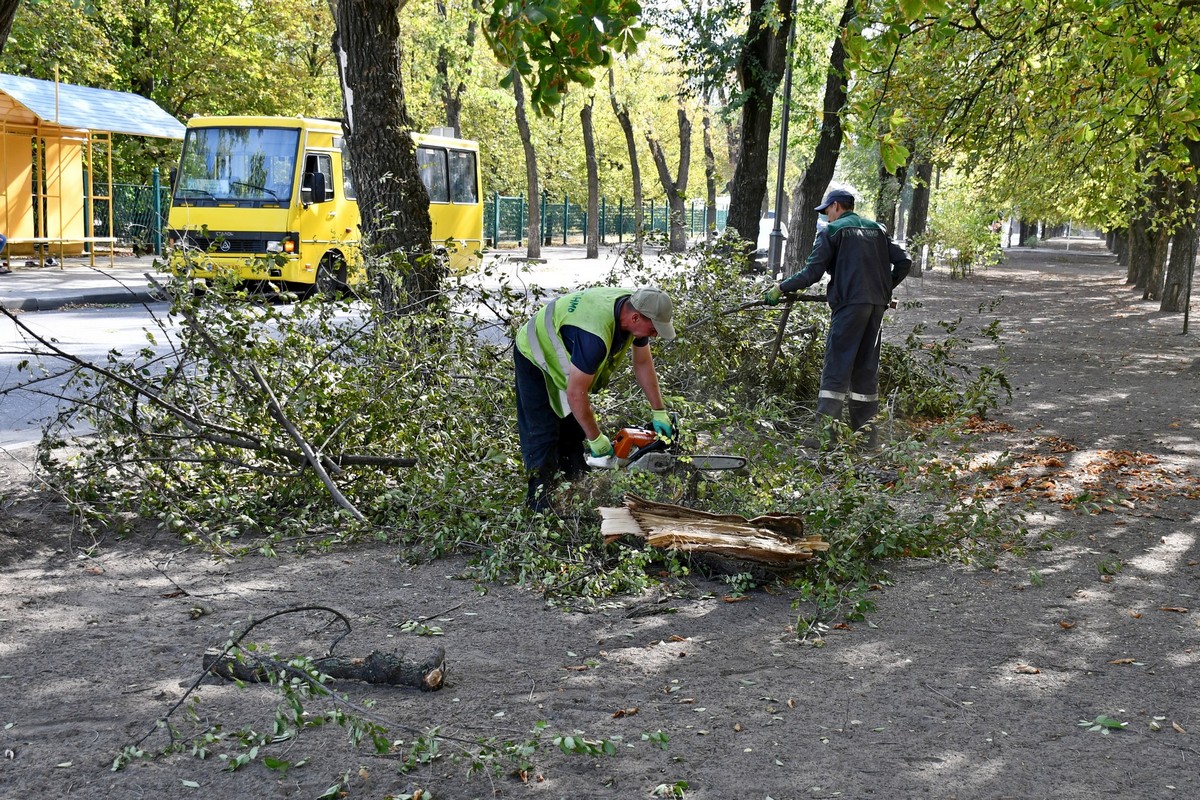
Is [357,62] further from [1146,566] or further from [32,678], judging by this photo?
[1146,566]

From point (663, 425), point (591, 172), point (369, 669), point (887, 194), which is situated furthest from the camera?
point (591, 172)

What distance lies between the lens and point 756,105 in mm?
14898

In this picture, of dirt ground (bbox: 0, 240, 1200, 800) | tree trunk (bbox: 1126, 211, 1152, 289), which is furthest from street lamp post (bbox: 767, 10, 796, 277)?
tree trunk (bbox: 1126, 211, 1152, 289)

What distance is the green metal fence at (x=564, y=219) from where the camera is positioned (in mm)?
40838

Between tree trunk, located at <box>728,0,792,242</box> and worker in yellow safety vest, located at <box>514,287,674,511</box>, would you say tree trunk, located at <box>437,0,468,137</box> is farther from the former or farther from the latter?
worker in yellow safety vest, located at <box>514,287,674,511</box>

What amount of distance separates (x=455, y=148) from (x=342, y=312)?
14904 mm

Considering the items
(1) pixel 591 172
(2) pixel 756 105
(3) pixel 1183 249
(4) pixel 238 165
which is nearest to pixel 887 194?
(3) pixel 1183 249

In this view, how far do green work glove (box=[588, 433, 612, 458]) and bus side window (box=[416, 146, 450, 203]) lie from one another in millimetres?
15784

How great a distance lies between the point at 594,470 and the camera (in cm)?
600

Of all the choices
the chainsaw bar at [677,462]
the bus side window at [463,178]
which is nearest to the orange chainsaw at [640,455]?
the chainsaw bar at [677,462]

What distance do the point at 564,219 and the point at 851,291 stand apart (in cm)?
4027

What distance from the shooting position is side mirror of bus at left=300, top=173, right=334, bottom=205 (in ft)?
55.1

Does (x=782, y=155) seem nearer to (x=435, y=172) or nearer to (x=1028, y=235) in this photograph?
(x=435, y=172)

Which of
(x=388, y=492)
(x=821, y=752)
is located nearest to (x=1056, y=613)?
(x=821, y=752)
